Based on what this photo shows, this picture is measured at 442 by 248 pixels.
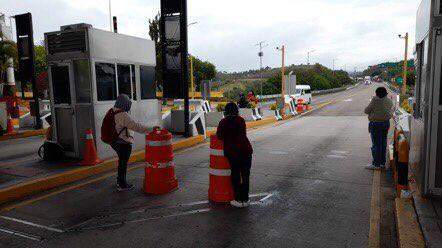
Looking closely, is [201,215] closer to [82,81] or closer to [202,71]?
[82,81]

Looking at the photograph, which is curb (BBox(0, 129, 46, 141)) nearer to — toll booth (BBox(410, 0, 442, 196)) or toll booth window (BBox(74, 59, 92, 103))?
toll booth window (BBox(74, 59, 92, 103))

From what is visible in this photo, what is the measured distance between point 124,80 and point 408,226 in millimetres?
7608

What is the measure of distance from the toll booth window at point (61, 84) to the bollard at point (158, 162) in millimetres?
3633

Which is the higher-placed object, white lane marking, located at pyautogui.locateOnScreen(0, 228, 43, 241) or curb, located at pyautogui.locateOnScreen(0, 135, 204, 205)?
curb, located at pyautogui.locateOnScreen(0, 135, 204, 205)

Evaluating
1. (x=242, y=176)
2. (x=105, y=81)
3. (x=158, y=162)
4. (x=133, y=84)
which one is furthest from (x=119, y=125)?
(x=133, y=84)

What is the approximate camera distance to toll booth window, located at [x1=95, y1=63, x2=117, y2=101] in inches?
347

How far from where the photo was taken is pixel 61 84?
9047 millimetres

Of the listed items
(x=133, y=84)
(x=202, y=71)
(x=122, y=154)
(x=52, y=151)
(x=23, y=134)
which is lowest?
(x=23, y=134)

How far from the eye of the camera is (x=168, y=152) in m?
6.61

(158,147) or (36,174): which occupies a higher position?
(158,147)

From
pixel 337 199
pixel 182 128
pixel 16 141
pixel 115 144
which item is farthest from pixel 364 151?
pixel 16 141

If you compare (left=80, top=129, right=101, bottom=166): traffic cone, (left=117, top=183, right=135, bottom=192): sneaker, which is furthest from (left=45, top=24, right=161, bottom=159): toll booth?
(left=117, top=183, right=135, bottom=192): sneaker

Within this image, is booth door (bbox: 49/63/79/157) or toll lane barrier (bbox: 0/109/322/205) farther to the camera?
booth door (bbox: 49/63/79/157)

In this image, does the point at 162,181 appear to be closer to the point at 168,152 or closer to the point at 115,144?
the point at 168,152
